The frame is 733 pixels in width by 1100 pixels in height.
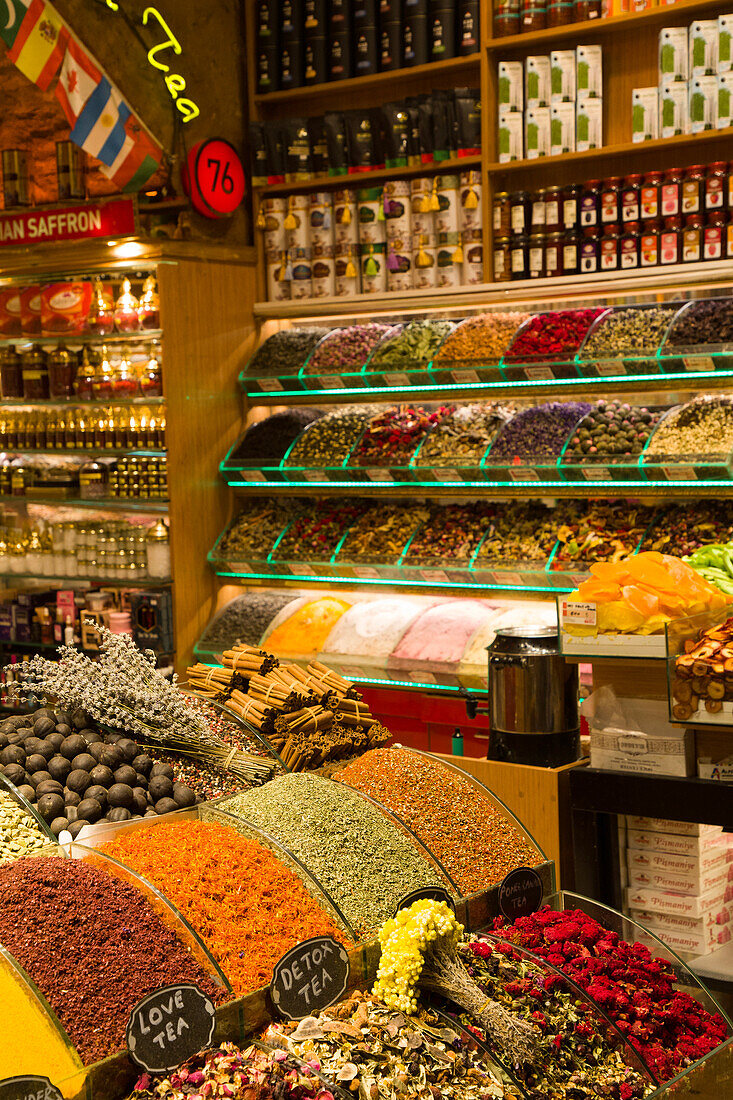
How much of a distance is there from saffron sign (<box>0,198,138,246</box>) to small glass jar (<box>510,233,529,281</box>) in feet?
5.64

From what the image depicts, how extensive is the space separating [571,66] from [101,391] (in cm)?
253

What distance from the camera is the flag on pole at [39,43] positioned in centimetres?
492

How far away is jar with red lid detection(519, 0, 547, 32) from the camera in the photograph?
186 inches

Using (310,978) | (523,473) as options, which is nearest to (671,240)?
(523,473)

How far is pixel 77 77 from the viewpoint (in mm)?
4973

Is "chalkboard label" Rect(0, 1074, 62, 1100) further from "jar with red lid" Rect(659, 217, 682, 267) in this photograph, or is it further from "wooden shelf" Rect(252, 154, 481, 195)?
"wooden shelf" Rect(252, 154, 481, 195)

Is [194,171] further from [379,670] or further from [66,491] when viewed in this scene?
[379,670]

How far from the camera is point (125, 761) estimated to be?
7.90 feet

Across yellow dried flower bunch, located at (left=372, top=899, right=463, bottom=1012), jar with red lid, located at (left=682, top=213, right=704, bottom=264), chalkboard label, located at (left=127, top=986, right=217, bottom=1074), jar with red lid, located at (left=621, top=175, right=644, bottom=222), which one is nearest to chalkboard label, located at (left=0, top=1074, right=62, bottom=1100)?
chalkboard label, located at (left=127, top=986, right=217, bottom=1074)

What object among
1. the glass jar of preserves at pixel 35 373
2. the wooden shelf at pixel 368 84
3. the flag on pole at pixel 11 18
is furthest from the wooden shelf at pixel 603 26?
the glass jar of preserves at pixel 35 373

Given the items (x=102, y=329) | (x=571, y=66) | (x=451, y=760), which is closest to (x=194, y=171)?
(x=102, y=329)

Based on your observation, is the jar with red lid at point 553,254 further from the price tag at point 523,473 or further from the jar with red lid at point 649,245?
the price tag at point 523,473

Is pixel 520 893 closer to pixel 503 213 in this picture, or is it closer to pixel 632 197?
pixel 632 197

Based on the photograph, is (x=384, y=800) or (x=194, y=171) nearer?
(x=384, y=800)
